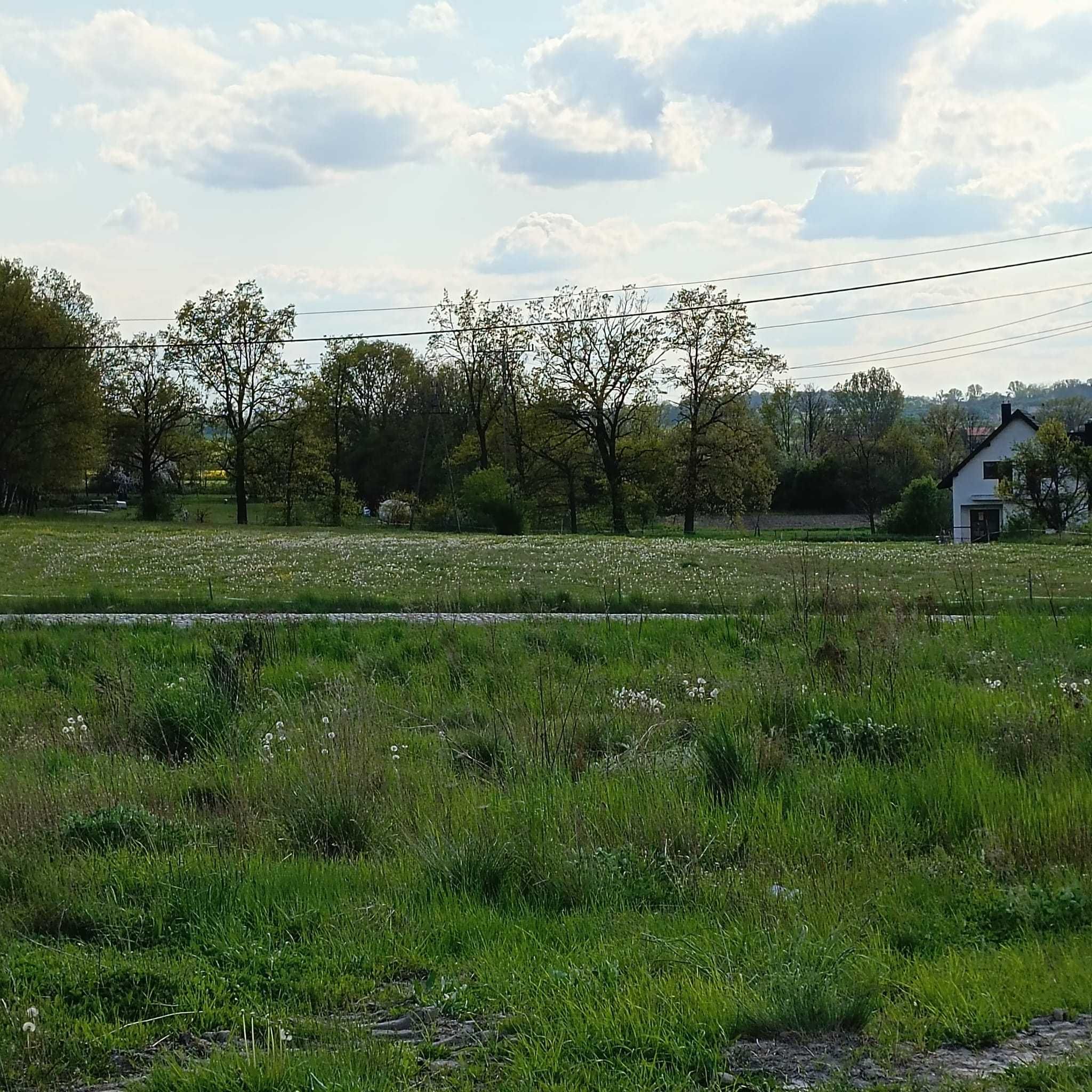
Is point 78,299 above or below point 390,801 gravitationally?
above

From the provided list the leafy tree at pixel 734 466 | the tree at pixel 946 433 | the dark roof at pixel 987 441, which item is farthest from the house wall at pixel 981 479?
the leafy tree at pixel 734 466

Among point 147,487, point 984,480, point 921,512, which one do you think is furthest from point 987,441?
point 147,487

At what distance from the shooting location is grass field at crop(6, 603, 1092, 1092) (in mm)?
4254

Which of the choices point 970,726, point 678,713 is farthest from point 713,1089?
point 678,713

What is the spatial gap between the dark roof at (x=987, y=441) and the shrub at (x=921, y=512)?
646 centimetres

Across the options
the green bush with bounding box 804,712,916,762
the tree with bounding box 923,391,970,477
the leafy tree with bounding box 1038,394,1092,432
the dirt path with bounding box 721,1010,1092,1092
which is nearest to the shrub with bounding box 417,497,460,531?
the tree with bounding box 923,391,970,477

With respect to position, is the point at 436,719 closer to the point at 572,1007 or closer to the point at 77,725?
the point at 77,725

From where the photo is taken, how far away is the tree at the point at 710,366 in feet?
217

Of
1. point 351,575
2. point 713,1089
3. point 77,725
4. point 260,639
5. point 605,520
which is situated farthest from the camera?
point 605,520

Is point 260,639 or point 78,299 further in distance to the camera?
point 78,299

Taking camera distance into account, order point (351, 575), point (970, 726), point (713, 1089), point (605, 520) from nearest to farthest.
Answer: point (713, 1089)
point (970, 726)
point (351, 575)
point (605, 520)

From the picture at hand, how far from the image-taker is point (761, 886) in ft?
18.4

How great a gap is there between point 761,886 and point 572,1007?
158 cm

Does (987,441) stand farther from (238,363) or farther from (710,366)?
(238,363)
